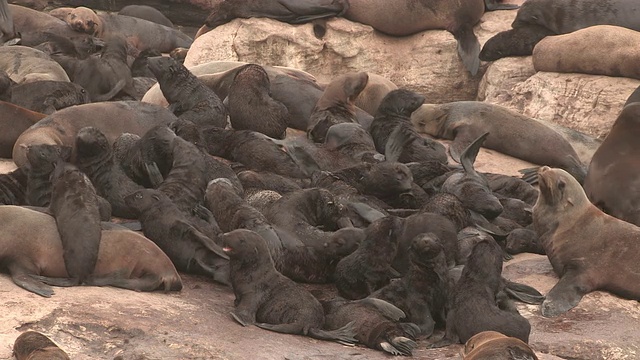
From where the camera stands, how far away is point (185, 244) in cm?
764

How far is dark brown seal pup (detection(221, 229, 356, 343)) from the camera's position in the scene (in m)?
6.87

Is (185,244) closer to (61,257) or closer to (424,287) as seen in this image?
(61,257)

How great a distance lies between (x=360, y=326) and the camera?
6.94 m

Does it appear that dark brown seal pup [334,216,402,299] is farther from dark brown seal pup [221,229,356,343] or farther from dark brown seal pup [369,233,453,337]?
dark brown seal pup [221,229,356,343]

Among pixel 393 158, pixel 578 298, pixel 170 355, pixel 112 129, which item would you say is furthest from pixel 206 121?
pixel 170 355

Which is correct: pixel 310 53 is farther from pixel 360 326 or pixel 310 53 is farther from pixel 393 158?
pixel 360 326

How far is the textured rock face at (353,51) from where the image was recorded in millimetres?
14625

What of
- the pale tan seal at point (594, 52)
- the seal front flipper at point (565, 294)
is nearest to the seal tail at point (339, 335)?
the seal front flipper at point (565, 294)

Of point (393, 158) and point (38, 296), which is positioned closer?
point (38, 296)

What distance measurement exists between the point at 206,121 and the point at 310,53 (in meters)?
4.62

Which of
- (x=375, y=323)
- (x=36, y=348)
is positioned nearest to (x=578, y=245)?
(x=375, y=323)

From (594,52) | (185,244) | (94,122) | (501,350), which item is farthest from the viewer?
(594,52)

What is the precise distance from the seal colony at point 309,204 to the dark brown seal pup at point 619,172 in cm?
2

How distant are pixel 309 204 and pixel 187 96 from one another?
8.93 ft
